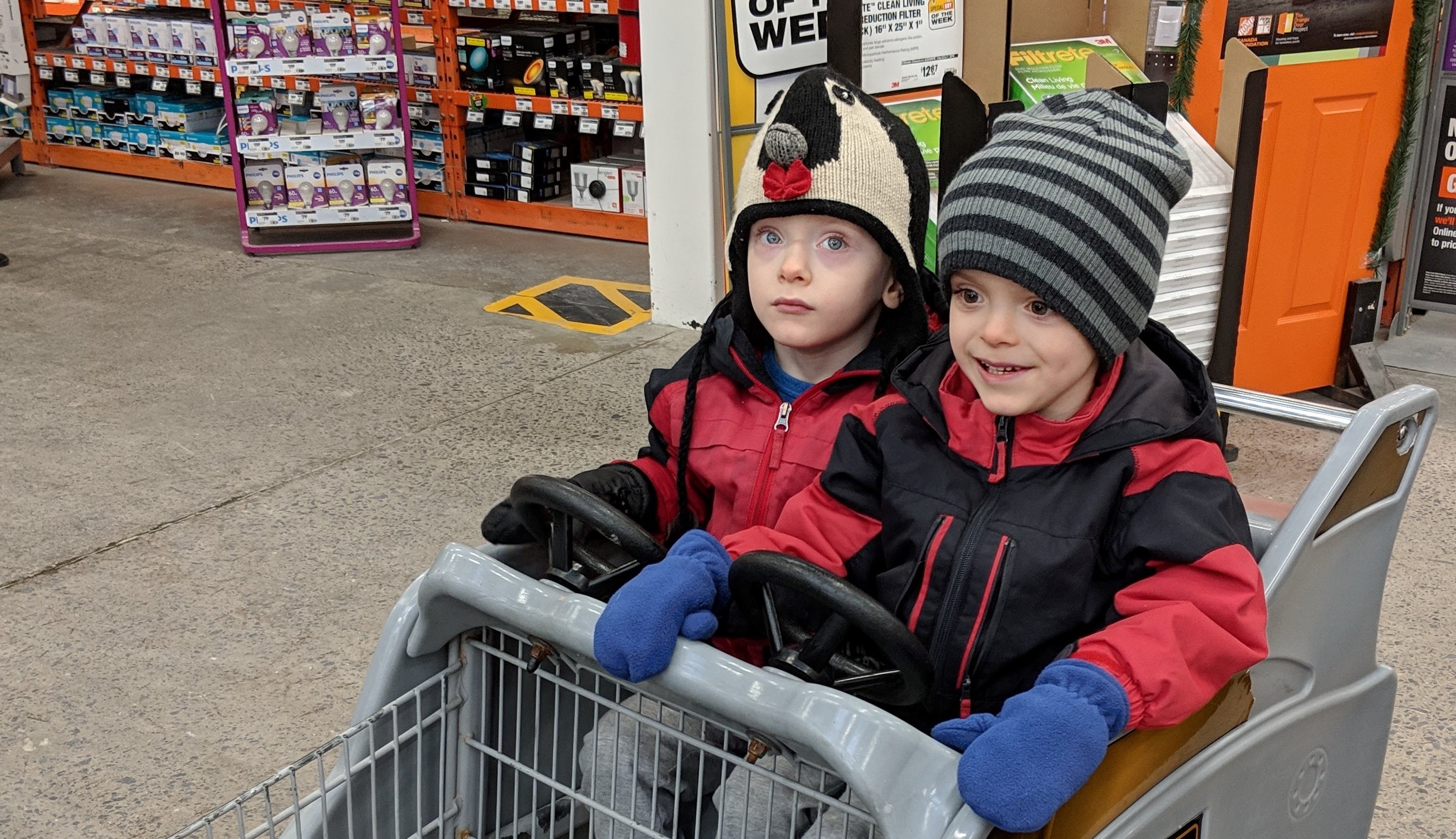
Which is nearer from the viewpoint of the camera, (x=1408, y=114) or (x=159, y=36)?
(x=1408, y=114)

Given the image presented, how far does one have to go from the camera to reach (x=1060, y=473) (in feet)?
4.96

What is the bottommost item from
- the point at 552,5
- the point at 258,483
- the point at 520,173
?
the point at 258,483

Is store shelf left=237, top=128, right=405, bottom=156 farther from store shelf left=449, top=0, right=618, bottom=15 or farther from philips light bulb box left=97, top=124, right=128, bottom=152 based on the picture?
philips light bulb box left=97, top=124, right=128, bottom=152

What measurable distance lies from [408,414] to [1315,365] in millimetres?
2959

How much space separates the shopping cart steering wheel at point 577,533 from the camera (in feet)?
4.95

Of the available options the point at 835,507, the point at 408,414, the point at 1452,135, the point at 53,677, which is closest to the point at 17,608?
the point at 53,677

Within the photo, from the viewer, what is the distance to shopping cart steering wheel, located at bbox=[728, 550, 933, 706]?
131cm

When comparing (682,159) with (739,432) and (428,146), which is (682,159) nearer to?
(428,146)

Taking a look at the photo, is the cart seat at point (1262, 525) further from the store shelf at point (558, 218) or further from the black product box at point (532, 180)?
the black product box at point (532, 180)

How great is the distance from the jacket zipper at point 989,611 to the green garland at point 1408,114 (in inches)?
128

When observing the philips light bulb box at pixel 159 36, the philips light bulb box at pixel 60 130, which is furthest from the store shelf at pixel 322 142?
the philips light bulb box at pixel 60 130

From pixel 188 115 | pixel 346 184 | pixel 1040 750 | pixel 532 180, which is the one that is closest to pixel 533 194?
pixel 532 180

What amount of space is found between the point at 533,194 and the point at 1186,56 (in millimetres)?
3747

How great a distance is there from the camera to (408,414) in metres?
4.23
